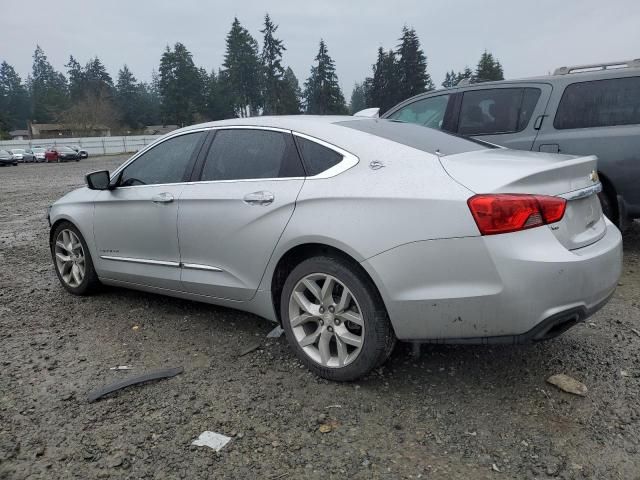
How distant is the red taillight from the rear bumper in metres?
0.04

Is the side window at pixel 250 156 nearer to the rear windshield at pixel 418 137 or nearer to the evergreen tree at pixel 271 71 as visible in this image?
the rear windshield at pixel 418 137

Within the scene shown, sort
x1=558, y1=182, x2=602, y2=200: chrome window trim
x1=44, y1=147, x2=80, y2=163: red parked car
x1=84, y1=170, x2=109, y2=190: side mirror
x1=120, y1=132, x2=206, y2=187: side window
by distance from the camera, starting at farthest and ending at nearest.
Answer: x1=44, y1=147, x2=80, y2=163: red parked car → x1=84, y1=170, x2=109, y2=190: side mirror → x1=120, y1=132, x2=206, y2=187: side window → x1=558, y1=182, x2=602, y2=200: chrome window trim

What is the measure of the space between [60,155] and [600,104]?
4554 cm

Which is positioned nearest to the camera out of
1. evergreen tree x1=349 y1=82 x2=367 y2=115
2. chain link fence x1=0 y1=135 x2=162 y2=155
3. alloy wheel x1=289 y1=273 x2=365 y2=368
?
alloy wheel x1=289 y1=273 x2=365 y2=368

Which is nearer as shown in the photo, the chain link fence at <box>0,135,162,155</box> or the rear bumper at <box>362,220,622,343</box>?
the rear bumper at <box>362,220,622,343</box>

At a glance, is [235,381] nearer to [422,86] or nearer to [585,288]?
[585,288]

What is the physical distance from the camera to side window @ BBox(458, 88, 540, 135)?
5598 mm

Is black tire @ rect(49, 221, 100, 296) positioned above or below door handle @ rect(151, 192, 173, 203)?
below

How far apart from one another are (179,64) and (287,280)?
87816 millimetres

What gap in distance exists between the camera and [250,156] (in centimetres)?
355

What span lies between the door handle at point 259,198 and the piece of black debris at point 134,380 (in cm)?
115

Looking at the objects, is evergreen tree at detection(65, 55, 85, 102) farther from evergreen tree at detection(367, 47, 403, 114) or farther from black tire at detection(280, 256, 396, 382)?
black tire at detection(280, 256, 396, 382)

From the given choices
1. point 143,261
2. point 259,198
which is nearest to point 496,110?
point 259,198

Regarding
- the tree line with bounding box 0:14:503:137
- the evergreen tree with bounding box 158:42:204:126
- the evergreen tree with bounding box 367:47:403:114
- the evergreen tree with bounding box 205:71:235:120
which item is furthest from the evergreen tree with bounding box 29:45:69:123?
the evergreen tree with bounding box 367:47:403:114
